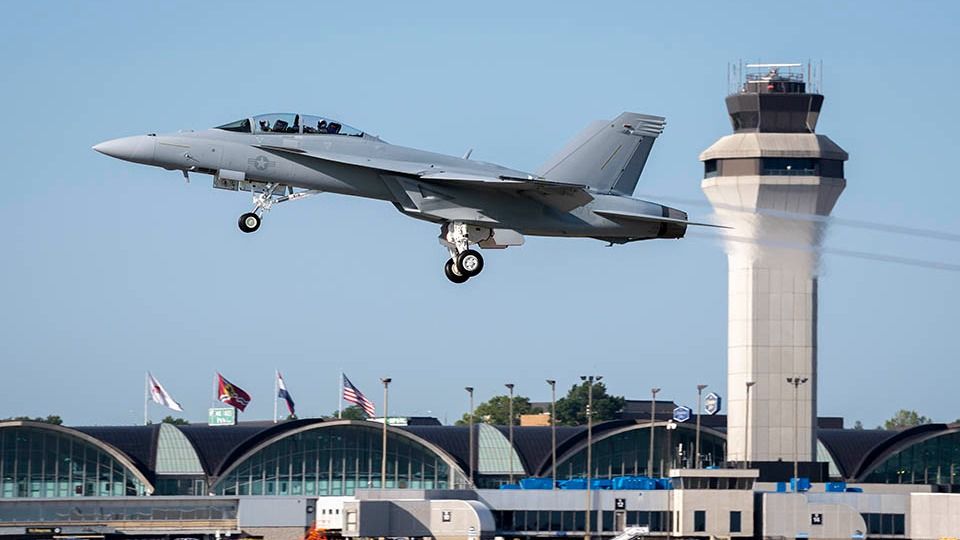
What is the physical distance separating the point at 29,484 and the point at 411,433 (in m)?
25.4

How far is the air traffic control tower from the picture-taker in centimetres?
12106

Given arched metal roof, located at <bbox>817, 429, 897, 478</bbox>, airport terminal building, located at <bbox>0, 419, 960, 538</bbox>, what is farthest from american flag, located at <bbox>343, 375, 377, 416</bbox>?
arched metal roof, located at <bbox>817, 429, 897, 478</bbox>

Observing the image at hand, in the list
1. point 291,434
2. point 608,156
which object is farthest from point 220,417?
point 608,156

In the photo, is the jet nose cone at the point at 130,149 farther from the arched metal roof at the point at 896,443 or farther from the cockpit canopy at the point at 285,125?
the arched metal roof at the point at 896,443

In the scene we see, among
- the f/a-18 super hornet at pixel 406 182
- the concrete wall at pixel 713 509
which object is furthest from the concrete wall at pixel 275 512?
the f/a-18 super hornet at pixel 406 182

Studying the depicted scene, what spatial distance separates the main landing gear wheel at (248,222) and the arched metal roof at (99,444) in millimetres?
69377

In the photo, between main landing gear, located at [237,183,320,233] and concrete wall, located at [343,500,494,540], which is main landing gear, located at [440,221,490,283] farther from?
concrete wall, located at [343,500,494,540]

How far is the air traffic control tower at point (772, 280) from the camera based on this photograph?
121 m

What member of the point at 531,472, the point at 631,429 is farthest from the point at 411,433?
the point at 631,429

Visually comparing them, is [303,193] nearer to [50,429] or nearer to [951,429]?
[50,429]

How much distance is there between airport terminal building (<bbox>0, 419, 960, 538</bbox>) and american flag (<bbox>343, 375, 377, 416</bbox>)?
18.8 feet

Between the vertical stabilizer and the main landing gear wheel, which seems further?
the vertical stabilizer

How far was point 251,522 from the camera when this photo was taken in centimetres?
9412

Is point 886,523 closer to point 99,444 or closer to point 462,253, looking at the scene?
point 99,444
